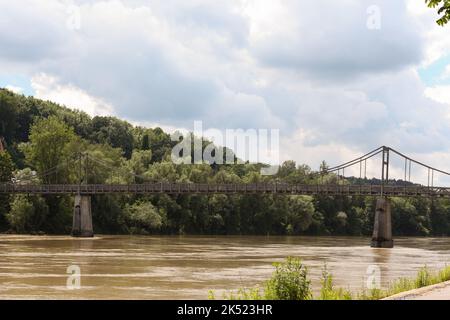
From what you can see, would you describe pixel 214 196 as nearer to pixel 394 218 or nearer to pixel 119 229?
pixel 119 229

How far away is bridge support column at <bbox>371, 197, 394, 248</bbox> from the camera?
77375 mm

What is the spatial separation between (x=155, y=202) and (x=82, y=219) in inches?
892

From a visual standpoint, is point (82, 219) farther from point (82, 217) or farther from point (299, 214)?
point (299, 214)

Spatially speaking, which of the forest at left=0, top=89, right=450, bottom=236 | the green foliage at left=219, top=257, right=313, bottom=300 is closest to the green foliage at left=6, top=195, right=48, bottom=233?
the forest at left=0, top=89, right=450, bottom=236

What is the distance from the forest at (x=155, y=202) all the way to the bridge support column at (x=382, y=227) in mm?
22356

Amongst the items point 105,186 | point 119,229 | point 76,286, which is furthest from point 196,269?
point 119,229

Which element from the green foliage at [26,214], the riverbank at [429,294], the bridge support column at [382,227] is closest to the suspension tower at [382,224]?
the bridge support column at [382,227]

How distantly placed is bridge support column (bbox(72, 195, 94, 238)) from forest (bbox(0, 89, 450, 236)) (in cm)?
575

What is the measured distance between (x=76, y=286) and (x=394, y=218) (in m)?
115

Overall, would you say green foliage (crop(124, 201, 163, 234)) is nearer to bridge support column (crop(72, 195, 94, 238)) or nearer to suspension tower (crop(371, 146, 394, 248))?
bridge support column (crop(72, 195, 94, 238))

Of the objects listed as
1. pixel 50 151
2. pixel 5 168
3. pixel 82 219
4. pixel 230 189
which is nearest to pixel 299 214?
pixel 230 189

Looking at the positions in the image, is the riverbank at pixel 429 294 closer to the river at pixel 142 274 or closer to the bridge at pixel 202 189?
the river at pixel 142 274

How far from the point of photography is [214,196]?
116 m
